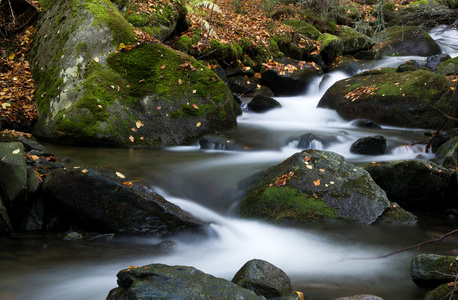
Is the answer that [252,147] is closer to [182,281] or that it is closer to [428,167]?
[428,167]

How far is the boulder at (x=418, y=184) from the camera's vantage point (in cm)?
530

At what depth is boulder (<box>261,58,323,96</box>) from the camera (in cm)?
1257

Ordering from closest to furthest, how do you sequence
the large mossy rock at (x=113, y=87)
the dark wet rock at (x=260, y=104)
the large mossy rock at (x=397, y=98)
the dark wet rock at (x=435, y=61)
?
the large mossy rock at (x=113, y=87), the large mossy rock at (x=397, y=98), the dark wet rock at (x=260, y=104), the dark wet rock at (x=435, y=61)

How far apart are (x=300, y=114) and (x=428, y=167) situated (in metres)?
5.85

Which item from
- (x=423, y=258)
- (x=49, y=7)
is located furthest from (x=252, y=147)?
(x=49, y=7)

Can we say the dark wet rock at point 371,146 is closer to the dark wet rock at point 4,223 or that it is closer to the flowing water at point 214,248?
the flowing water at point 214,248

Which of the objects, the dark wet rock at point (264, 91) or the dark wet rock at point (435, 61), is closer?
the dark wet rock at point (264, 91)

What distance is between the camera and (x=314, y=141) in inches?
301

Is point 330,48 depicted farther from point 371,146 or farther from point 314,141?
point 371,146

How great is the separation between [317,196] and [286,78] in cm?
840

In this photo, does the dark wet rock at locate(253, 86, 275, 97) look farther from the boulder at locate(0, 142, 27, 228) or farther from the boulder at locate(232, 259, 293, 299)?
the boulder at locate(232, 259, 293, 299)

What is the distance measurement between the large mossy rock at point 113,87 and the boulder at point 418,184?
3.84m

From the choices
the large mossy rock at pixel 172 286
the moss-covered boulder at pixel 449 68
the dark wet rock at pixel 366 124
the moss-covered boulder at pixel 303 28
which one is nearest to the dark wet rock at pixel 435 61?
the moss-covered boulder at pixel 449 68

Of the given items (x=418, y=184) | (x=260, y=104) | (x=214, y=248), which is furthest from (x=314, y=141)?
Result: (x=214, y=248)
